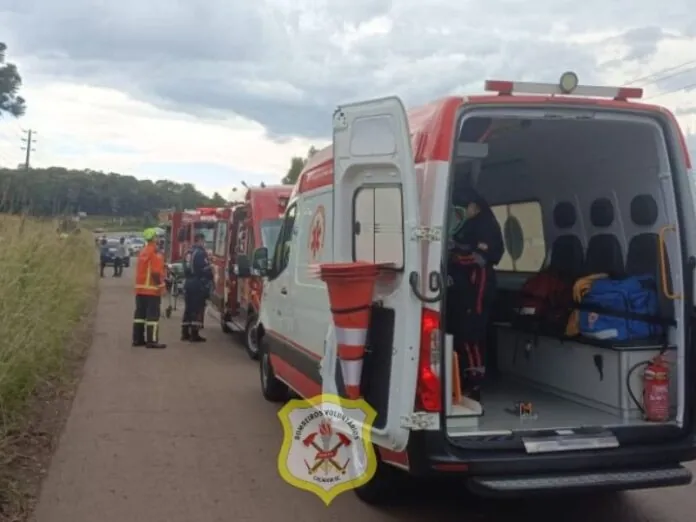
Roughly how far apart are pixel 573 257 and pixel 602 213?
1.99ft

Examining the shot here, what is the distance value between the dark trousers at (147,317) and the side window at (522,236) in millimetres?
6715

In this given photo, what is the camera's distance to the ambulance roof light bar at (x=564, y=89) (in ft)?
16.5

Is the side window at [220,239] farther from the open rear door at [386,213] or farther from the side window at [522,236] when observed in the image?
the open rear door at [386,213]

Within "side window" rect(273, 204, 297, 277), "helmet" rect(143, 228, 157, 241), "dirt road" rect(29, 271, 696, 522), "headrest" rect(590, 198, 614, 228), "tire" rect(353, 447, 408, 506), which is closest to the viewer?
"tire" rect(353, 447, 408, 506)

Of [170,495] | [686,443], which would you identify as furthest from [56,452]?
[686,443]

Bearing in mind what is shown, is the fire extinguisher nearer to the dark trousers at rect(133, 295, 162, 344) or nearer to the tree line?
the tree line

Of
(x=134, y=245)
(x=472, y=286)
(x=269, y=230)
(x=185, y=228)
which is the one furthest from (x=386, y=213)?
(x=134, y=245)

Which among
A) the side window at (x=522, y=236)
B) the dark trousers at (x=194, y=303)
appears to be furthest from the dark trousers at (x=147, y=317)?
the side window at (x=522, y=236)

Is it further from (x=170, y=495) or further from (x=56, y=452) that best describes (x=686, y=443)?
(x=56, y=452)

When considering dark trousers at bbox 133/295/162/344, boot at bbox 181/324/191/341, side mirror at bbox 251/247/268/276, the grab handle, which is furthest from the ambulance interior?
boot at bbox 181/324/191/341

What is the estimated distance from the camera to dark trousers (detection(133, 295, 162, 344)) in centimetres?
1370

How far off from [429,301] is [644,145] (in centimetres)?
218

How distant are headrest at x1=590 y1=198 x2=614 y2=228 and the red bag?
1.83 ft

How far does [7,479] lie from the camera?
6.10 metres
